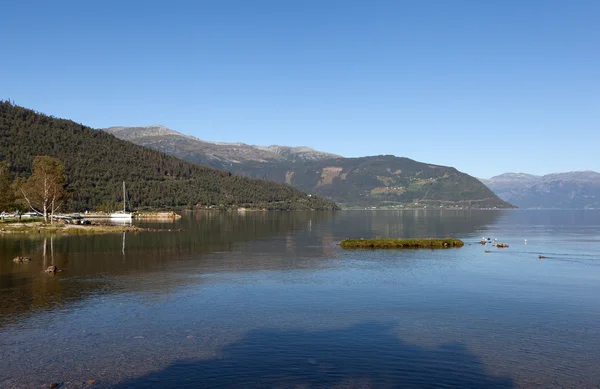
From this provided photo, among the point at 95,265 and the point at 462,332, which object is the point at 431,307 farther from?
the point at 95,265

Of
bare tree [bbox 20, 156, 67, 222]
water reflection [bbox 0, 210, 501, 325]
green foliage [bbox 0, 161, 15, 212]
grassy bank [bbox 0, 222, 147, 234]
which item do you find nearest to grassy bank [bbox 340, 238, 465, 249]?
water reflection [bbox 0, 210, 501, 325]

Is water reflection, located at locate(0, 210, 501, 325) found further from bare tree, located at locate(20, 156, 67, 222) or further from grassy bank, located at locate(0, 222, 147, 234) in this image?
bare tree, located at locate(20, 156, 67, 222)

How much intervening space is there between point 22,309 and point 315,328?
106 ft

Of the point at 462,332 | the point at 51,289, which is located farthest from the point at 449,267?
the point at 51,289

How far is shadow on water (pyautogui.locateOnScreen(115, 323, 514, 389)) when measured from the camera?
3309 centimetres

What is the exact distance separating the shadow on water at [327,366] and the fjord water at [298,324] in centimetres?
16

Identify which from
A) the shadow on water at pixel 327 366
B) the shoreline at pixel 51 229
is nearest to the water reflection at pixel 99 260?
the shoreline at pixel 51 229

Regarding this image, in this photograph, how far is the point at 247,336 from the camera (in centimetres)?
4362

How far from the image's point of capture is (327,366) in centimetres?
3625

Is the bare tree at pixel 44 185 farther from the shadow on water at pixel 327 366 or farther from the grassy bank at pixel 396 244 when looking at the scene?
the shadow on water at pixel 327 366

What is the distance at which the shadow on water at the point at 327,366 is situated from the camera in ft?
109

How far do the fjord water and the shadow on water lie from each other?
0.16m

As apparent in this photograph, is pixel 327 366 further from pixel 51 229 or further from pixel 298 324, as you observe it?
pixel 51 229

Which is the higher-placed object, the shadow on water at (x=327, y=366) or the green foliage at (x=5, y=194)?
the green foliage at (x=5, y=194)
